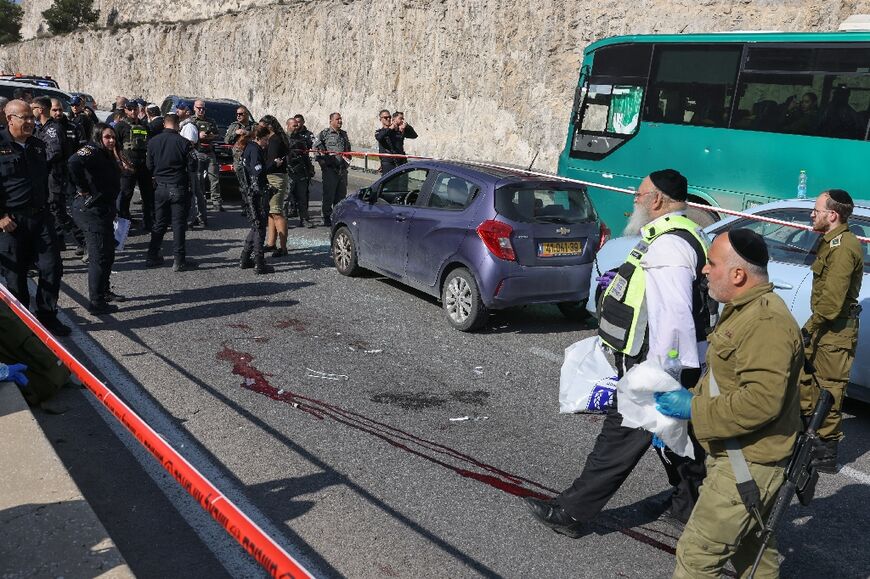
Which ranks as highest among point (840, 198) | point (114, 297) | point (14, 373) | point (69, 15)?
point (69, 15)

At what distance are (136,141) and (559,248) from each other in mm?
7765

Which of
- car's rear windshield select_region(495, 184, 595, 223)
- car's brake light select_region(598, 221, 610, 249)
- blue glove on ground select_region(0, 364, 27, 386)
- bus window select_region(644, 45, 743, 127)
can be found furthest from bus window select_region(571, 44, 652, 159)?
blue glove on ground select_region(0, 364, 27, 386)

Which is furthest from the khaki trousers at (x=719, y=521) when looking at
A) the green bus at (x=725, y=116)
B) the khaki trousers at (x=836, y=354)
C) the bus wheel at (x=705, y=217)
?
the bus wheel at (x=705, y=217)

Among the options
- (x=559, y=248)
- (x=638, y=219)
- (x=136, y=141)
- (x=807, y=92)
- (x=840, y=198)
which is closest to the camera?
(x=638, y=219)

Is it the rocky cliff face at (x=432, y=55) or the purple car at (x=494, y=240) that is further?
the rocky cliff face at (x=432, y=55)

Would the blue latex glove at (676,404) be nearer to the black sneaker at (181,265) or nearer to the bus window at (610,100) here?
the black sneaker at (181,265)

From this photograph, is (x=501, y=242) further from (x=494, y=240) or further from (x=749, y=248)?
(x=749, y=248)

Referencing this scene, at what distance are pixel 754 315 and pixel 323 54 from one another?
132 feet

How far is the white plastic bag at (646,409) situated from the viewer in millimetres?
3361

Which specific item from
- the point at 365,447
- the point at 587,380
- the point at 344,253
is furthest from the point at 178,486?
the point at 344,253

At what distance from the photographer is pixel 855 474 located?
218 inches

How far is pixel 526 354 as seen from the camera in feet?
25.9

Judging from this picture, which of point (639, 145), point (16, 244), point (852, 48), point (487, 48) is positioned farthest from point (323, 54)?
point (16, 244)

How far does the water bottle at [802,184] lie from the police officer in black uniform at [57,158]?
9.65 meters
